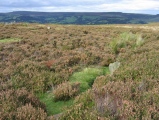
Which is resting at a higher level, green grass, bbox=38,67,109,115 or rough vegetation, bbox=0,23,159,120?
rough vegetation, bbox=0,23,159,120

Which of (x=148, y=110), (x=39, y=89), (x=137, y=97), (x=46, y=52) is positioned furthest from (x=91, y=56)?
(x=148, y=110)

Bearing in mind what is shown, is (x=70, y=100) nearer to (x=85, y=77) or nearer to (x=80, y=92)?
(x=80, y=92)

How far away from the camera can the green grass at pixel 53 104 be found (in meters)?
6.71

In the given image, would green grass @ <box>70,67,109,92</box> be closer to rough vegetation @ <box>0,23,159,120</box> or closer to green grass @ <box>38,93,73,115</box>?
rough vegetation @ <box>0,23,159,120</box>

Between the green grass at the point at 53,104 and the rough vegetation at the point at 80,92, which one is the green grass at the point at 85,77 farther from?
the green grass at the point at 53,104

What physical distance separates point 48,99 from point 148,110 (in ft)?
12.8

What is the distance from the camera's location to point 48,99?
7883 mm

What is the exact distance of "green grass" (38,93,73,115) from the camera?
671 cm

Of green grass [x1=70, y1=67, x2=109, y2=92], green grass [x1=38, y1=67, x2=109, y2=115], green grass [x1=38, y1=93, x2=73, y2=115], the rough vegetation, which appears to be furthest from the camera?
green grass [x1=70, y1=67, x2=109, y2=92]

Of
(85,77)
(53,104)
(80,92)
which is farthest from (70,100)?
(85,77)

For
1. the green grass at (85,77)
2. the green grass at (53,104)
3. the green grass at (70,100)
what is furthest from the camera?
the green grass at (85,77)

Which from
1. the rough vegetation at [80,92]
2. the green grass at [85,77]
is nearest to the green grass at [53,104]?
the rough vegetation at [80,92]

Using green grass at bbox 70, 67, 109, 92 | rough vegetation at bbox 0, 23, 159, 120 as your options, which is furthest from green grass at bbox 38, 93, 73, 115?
green grass at bbox 70, 67, 109, 92

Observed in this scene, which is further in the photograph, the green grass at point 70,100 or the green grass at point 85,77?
the green grass at point 85,77
